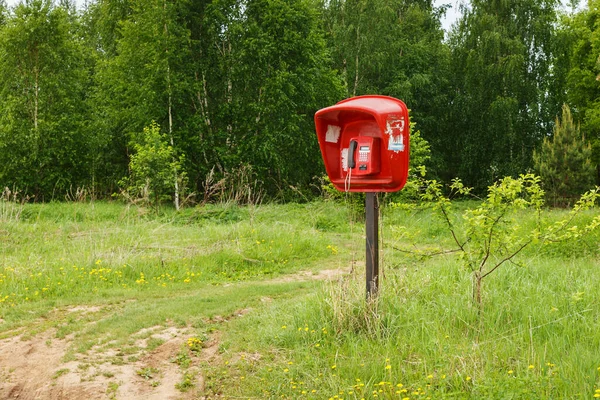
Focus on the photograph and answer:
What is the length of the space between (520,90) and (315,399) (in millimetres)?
24397

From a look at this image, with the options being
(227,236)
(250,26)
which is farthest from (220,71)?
(227,236)

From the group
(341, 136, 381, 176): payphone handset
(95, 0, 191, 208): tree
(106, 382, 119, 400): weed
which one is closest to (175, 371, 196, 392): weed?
(106, 382, 119, 400): weed

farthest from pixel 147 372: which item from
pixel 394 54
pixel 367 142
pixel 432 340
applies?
pixel 394 54

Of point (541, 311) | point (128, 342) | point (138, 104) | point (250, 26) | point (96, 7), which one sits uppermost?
point (96, 7)

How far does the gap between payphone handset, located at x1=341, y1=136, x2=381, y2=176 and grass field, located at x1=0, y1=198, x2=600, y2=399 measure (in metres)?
0.97

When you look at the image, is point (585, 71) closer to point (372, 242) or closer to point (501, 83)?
point (501, 83)

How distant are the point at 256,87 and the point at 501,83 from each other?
11237mm

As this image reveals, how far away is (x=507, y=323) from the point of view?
4.59m

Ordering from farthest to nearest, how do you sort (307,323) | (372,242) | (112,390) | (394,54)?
(394,54) < (307,323) < (372,242) < (112,390)

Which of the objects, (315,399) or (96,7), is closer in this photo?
(315,399)

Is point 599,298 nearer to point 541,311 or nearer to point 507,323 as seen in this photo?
point 541,311

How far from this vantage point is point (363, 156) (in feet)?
15.6

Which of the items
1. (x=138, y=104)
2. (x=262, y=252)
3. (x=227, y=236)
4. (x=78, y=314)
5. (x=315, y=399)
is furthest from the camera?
(x=138, y=104)

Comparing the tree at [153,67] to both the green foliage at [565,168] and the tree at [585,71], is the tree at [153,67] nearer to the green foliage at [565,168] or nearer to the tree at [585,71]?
the green foliage at [565,168]
